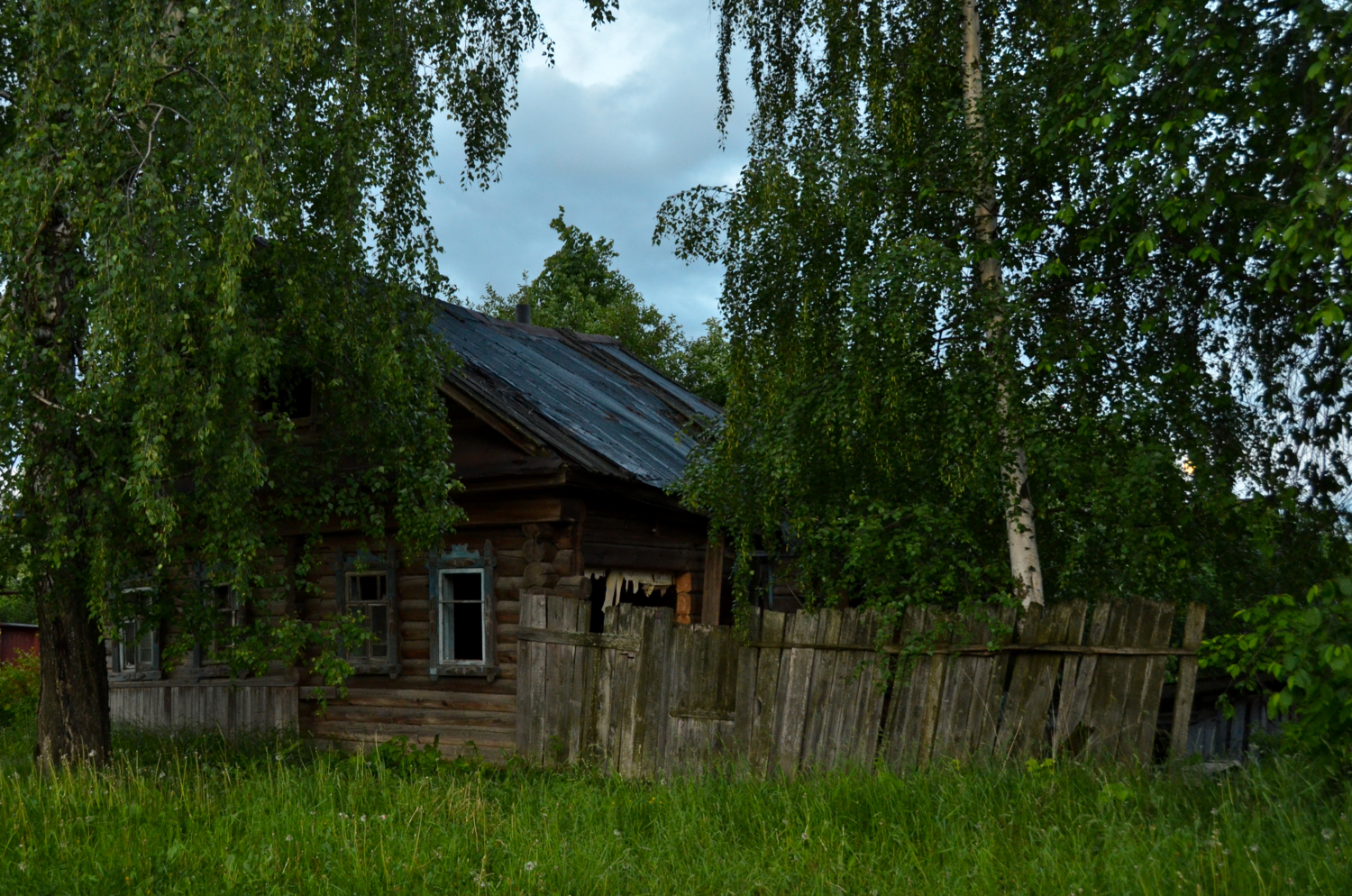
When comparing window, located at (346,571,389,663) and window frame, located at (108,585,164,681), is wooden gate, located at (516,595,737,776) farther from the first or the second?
window frame, located at (108,585,164,681)

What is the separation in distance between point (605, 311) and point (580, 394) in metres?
16.8

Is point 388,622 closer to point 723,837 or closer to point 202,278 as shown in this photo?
point 202,278

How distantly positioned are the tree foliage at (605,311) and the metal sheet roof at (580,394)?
8455 millimetres

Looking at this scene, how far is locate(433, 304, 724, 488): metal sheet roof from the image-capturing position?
447 inches

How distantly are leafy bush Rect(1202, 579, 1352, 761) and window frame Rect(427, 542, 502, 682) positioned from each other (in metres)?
7.67

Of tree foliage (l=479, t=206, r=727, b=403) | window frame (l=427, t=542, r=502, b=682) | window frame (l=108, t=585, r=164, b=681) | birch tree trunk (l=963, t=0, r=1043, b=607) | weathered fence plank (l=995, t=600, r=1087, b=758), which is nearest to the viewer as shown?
weathered fence plank (l=995, t=600, r=1087, b=758)

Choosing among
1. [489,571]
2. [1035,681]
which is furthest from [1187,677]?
[489,571]

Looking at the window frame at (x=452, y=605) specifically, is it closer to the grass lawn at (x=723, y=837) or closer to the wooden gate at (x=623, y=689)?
the wooden gate at (x=623, y=689)

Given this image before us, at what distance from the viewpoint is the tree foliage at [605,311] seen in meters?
29.5

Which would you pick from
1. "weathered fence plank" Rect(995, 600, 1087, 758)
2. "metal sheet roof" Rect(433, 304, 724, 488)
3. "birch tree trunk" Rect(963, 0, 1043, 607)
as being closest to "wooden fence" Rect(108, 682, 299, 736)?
"metal sheet roof" Rect(433, 304, 724, 488)

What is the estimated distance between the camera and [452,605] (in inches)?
485

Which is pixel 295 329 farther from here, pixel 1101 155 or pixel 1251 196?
pixel 1251 196

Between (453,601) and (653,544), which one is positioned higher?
(653,544)

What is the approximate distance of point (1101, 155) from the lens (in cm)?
722
